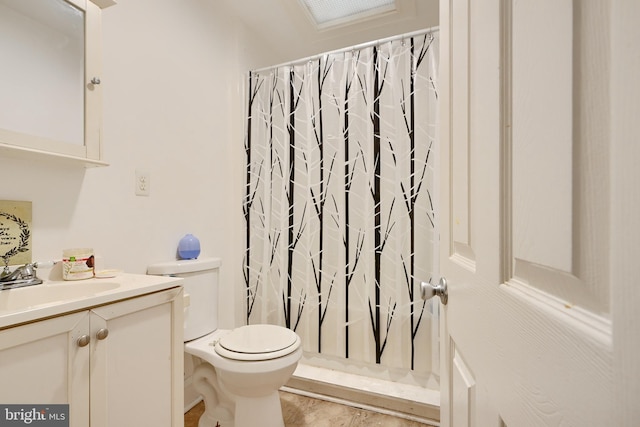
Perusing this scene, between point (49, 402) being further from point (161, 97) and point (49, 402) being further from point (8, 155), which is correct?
point (161, 97)

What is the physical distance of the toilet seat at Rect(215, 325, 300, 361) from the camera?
119cm

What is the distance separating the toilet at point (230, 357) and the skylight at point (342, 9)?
5.87 ft

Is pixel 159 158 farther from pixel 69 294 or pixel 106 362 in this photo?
pixel 106 362

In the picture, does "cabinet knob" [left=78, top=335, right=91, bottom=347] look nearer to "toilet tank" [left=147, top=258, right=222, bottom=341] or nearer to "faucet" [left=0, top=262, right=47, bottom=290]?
"faucet" [left=0, top=262, right=47, bottom=290]

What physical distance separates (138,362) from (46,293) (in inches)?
15.0

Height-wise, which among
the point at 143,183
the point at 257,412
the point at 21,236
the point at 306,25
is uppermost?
the point at 306,25

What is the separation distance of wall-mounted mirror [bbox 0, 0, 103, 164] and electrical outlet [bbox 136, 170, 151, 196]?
10.8 inches

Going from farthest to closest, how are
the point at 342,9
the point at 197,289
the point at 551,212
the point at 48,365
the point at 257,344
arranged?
the point at 342,9
the point at 197,289
the point at 257,344
the point at 48,365
the point at 551,212

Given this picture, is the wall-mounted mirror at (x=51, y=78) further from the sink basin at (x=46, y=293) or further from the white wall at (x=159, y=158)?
the sink basin at (x=46, y=293)

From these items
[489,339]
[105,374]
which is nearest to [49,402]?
[105,374]

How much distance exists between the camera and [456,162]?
1.96 feet

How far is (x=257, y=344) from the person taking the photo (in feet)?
4.32

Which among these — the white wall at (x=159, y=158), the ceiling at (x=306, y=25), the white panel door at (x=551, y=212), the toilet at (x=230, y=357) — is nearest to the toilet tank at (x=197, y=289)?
the toilet at (x=230, y=357)

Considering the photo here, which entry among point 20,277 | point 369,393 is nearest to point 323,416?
point 369,393
